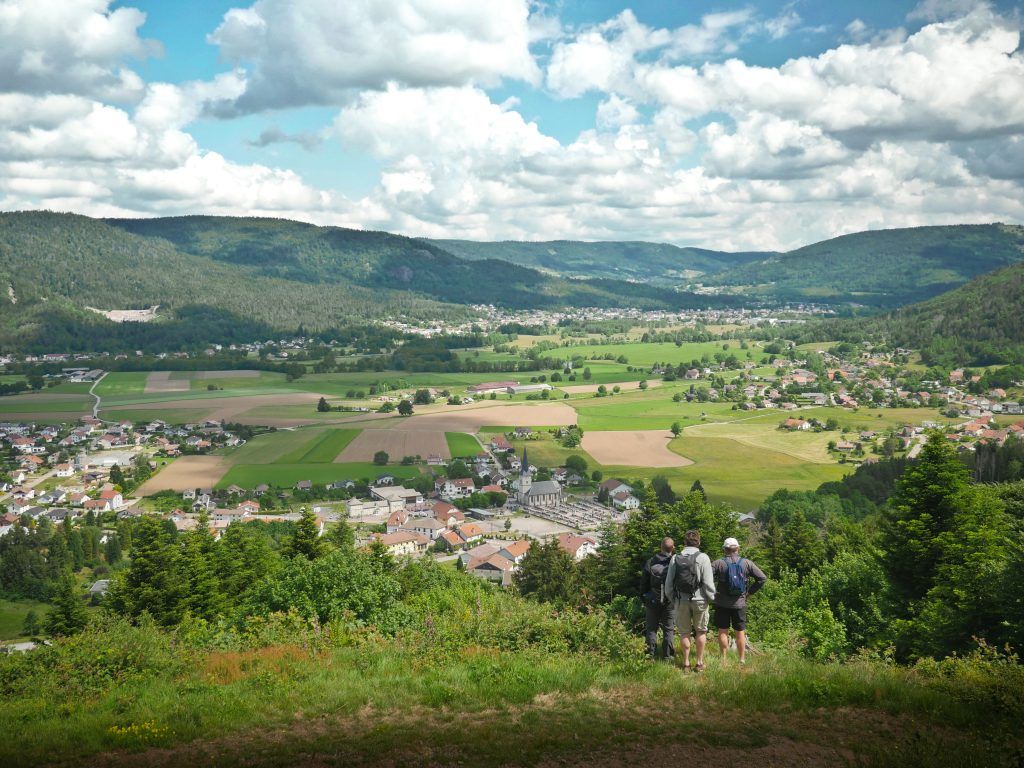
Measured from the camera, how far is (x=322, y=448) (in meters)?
74.4

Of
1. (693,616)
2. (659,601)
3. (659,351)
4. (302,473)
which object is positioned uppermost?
(659,601)

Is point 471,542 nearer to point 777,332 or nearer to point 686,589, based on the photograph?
point 686,589

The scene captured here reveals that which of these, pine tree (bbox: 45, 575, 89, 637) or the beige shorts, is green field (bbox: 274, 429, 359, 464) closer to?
pine tree (bbox: 45, 575, 89, 637)

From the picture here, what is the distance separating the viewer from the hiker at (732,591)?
10734 millimetres

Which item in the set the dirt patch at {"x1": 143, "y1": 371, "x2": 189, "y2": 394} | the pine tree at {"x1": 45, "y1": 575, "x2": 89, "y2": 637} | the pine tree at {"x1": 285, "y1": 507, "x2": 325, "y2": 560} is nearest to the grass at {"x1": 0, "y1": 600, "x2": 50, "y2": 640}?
the pine tree at {"x1": 45, "y1": 575, "x2": 89, "y2": 637}

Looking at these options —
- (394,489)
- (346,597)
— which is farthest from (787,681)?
(394,489)

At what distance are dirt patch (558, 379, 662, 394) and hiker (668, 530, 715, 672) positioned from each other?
319 feet

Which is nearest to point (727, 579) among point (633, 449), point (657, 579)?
point (657, 579)

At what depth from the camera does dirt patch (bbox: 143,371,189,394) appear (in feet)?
365

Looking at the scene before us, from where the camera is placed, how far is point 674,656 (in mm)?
11062

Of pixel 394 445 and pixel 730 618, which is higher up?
pixel 730 618

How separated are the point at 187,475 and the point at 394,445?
64.2 feet

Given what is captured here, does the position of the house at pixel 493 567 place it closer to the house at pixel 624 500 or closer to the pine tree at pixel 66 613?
the house at pixel 624 500

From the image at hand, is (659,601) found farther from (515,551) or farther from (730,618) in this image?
(515,551)
